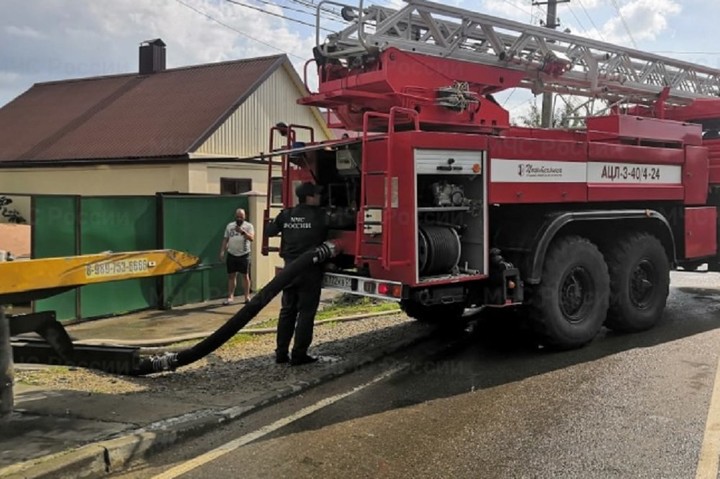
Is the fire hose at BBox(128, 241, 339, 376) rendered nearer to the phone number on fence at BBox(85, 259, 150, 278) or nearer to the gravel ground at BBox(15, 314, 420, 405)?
the gravel ground at BBox(15, 314, 420, 405)

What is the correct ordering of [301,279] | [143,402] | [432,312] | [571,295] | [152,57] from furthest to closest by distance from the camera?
1. [152,57]
2. [432,312]
3. [571,295]
4. [301,279]
5. [143,402]

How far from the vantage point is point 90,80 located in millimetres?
27516

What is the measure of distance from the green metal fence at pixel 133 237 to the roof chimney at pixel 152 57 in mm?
14410

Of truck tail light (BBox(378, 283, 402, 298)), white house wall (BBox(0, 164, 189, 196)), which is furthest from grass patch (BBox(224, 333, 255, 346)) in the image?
white house wall (BBox(0, 164, 189, 196))

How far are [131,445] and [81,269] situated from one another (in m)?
1.25

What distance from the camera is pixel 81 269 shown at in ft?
15.8

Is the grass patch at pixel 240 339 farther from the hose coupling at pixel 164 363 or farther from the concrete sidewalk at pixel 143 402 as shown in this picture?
the hose coupling at pixel 164 363

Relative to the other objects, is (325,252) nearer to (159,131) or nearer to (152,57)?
(159,131)

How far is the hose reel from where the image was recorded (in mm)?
6568

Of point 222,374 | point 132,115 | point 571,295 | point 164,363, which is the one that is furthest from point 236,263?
point 132,115

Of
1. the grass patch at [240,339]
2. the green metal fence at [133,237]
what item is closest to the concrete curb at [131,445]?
the grass patch at [240,339]

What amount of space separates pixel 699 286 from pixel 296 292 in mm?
9637

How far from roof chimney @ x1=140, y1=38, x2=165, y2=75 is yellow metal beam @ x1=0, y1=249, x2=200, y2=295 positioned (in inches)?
852

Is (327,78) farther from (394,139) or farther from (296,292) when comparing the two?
(296,292)
